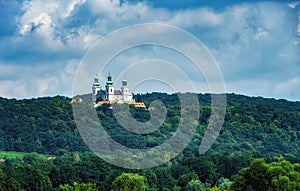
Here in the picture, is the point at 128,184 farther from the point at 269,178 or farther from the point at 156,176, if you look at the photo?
the point at 156,176

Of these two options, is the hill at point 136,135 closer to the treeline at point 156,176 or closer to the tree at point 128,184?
the treeline at point 156,176

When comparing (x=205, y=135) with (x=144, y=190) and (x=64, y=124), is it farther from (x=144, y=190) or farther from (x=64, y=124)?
(x=144, y=190)

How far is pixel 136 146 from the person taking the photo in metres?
132

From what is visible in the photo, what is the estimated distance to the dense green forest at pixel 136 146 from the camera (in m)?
82.0

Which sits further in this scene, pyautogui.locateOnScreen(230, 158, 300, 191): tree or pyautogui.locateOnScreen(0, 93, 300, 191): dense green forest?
pyautogui.locateOnScreen(0, 93, 300, 191): dense green forest

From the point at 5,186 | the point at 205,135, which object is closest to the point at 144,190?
the point at 5,186

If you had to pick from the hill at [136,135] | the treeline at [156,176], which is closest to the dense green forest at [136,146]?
the hill at [136,135]

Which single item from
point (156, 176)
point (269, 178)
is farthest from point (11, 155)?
point (269, 178)

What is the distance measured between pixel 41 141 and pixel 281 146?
156ft

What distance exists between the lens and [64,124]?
155 metres

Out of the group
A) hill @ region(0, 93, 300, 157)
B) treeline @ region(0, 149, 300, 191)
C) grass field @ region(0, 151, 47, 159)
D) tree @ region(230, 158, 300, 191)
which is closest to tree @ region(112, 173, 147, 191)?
treeline @ region(0, 149, 300, 191)

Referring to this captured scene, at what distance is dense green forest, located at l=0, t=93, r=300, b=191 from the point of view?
82000mm

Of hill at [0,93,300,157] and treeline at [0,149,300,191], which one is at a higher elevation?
hill at [0,93,300,157]

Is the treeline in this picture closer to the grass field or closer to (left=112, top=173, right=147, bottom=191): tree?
(left=112, top=173, right=147, bottom=191): tree
